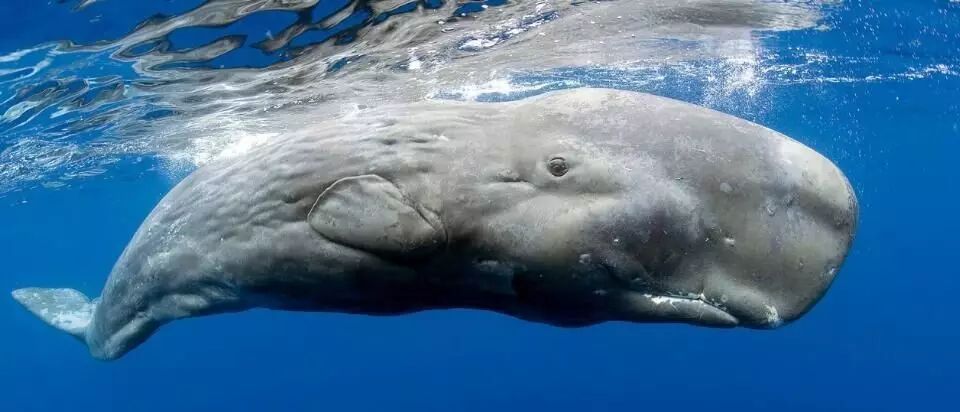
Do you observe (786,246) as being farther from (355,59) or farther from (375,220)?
(355,59)

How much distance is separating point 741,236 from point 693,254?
24 cm

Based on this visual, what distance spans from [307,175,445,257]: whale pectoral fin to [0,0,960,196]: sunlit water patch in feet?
24.0

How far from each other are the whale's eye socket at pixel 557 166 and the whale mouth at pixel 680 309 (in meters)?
0.73

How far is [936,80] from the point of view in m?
24.2

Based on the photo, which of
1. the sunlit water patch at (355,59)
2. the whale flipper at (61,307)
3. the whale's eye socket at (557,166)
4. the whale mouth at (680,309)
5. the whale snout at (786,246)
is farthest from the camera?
the sunlit water patch at (355,59)

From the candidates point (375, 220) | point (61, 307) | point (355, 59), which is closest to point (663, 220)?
point (375, 220)

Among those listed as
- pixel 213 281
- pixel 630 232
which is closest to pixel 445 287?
pixel 630 232

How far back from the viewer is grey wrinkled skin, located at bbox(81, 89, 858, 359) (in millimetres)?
3342

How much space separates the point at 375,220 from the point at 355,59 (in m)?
11.0

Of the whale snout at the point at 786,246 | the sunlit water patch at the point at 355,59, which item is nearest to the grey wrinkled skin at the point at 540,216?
the whale snout at the point at 786,246

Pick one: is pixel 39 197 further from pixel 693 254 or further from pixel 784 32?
pixel 693 254

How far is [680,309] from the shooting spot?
348 centimetres

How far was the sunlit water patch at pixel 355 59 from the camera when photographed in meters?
11.4

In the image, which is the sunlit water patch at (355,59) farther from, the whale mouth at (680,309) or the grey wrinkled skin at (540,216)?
the whale mouth at (680,309)
